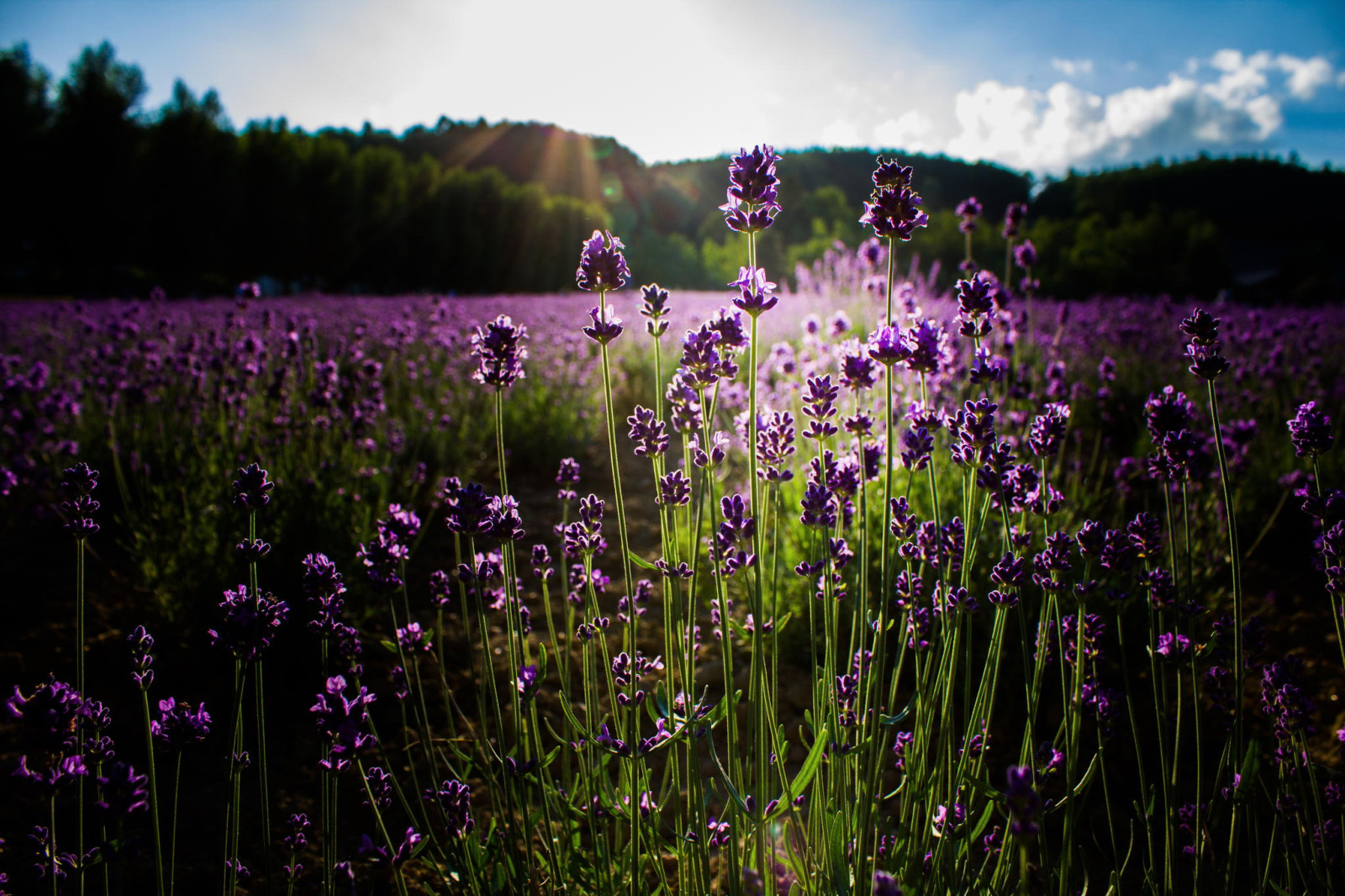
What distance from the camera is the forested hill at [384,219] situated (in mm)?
20891

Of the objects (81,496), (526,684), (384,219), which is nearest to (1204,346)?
(526,684)

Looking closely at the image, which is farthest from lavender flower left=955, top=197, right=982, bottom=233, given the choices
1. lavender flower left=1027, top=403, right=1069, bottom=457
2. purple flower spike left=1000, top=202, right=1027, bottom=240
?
lavender flower left=1027, top=403, right=1069, bottom=457

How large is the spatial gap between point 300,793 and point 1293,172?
6986cm

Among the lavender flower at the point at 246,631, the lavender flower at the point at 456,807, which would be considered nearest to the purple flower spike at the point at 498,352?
the lavender flower at the point at 246,631

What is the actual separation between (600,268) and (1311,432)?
1387 millimetres

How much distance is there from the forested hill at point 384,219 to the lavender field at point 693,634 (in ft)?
8.88

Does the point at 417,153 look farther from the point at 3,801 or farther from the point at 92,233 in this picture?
the point at 3,801

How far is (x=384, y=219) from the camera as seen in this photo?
27.8m

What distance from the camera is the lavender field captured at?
116cm

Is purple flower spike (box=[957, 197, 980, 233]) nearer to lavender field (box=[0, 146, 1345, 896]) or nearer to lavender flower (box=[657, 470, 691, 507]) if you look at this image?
lavender field (box=[0, 146, 1345, 896])

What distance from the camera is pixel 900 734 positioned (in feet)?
5.33

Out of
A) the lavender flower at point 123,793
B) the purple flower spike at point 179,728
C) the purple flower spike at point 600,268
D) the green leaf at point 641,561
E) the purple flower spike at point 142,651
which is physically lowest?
the lavender flower at point 123,793

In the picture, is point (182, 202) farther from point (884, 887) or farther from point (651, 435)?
point (884, 887)

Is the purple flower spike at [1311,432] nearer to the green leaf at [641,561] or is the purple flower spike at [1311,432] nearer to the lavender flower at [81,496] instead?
the green leaf at [641,561]
